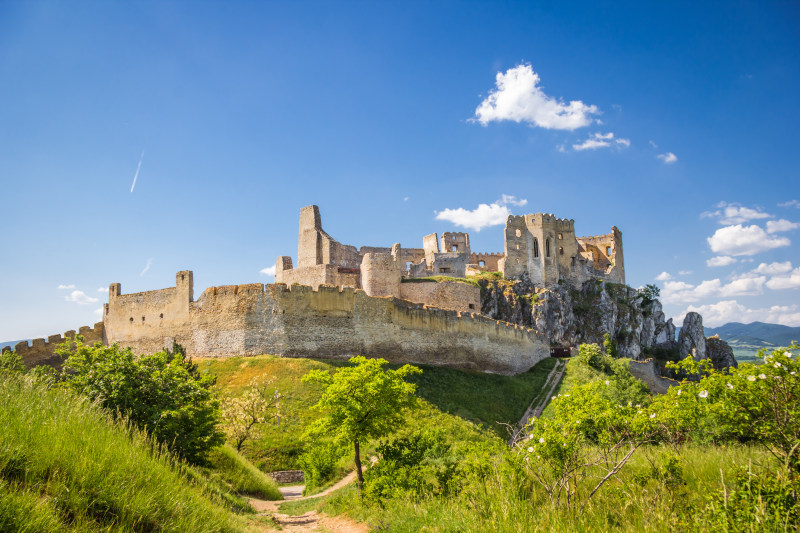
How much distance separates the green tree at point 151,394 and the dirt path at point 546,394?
732 inches

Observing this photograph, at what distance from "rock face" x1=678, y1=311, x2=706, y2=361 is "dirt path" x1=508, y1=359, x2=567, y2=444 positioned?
3699 cm

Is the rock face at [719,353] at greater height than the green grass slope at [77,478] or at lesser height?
lesser

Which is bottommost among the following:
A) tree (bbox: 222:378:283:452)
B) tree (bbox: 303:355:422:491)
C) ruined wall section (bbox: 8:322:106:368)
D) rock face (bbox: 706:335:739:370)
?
rock face (bbox: 706:335:739:370)

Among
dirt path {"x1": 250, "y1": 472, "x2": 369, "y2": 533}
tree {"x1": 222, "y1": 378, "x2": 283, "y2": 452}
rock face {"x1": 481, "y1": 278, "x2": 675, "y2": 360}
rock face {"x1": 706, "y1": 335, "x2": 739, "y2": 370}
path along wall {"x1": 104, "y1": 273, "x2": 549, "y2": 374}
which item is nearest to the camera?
dirt path {"x1": 250, "y1": 472, "x2": 369, "y2": 533}

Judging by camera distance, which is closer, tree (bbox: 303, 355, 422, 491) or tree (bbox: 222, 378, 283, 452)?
tree (bbox: 303, 355, 422, 491)

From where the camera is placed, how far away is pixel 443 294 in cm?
4300

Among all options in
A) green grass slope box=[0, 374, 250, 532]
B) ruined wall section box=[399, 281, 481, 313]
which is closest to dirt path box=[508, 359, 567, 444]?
ruined wall section box=[399, 281, 481, 313]

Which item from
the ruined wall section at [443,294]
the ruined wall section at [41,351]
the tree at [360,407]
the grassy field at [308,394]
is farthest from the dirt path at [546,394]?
the ruined wall section at [41,351]

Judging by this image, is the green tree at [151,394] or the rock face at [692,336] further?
the rock face at [692,336]

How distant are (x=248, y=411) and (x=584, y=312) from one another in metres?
52.0

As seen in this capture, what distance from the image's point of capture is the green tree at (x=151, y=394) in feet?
43.1

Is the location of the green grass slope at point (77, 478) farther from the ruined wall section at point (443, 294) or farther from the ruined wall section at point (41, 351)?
the ruined wall section at point (443, 294)

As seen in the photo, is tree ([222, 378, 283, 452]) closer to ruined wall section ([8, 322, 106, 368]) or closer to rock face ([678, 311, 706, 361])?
ruined wall section ([8, 322, 106, 368])

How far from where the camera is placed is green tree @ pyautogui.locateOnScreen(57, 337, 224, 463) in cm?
1314
